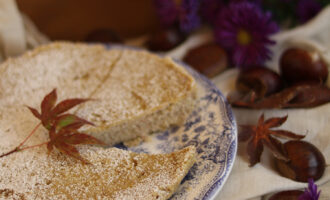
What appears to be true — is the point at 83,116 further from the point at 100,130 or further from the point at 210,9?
the point at 210,9

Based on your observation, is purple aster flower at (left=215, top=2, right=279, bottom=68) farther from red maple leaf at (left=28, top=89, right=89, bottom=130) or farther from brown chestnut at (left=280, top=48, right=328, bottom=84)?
red maple leaf at (left=28, top=89, right=89, bottom=130)

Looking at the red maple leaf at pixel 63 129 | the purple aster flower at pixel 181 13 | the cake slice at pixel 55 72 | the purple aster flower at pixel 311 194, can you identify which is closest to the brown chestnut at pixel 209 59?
the purple aster flower at pixel 181 13

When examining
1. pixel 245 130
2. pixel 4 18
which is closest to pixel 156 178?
pixel 245 130

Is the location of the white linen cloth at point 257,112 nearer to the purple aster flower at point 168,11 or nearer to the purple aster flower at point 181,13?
the purple aster flower at point 181,13

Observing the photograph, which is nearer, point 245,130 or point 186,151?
point 186,151

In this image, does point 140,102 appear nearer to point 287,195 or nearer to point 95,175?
point 95,175
